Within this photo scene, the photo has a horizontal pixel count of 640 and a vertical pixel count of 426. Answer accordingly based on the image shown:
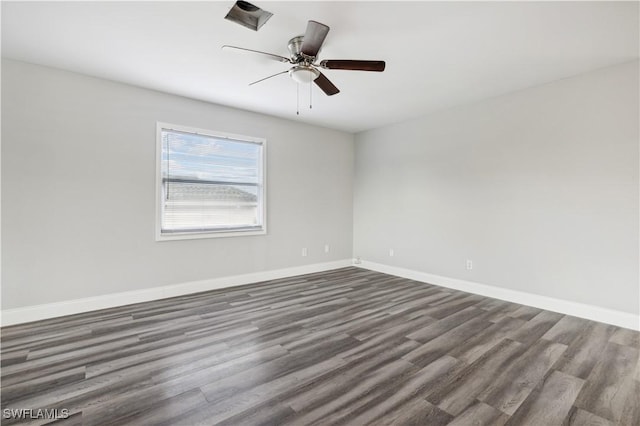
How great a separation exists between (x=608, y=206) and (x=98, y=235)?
220 inches

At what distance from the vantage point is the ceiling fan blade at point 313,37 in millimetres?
2059

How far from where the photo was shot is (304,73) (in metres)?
2.71

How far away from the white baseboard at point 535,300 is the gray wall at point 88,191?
2.70m

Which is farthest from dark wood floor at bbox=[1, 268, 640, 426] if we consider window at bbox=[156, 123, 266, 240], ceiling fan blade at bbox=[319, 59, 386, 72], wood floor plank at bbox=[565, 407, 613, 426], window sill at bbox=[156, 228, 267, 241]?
ceiling fan blade at bbox=[319, 59, 386, 72]

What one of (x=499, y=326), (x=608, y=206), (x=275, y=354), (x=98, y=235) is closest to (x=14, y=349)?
(x=98, y=235)

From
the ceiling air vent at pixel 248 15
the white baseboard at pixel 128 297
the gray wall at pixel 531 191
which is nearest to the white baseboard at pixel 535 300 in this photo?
the gray wall at pixel 531 191

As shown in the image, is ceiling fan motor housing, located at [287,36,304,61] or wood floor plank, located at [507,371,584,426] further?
ceiling fan motor housing, located at [287,36,304,61]

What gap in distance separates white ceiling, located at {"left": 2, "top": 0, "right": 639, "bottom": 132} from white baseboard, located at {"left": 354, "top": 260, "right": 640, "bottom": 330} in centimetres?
255

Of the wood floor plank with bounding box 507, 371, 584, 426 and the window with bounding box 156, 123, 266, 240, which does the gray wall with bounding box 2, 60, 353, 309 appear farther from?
the wood floor plank with bounding box 507, 371, 584, 426

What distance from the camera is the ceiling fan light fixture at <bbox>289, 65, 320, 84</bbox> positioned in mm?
2676

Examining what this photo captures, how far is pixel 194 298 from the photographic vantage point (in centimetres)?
384

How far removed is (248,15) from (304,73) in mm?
704

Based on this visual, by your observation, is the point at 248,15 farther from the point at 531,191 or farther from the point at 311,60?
the point at 531,191

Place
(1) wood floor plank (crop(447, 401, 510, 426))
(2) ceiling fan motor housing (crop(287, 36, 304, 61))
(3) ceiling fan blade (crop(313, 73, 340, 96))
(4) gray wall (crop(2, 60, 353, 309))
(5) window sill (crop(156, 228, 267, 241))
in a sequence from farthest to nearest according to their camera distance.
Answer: (5) window sill (crop(156, 228, 267, 241)) < (4) gray wall (crop(2, 60, 353, 309)) < (3) ceiling fan blade (crop(313, 73, 340, 96)) < (2) ceiling fan motor housing (crop(287, 36, 304, 61)) < (1) wood floor plank (crop(447, 401, 510, 426))
